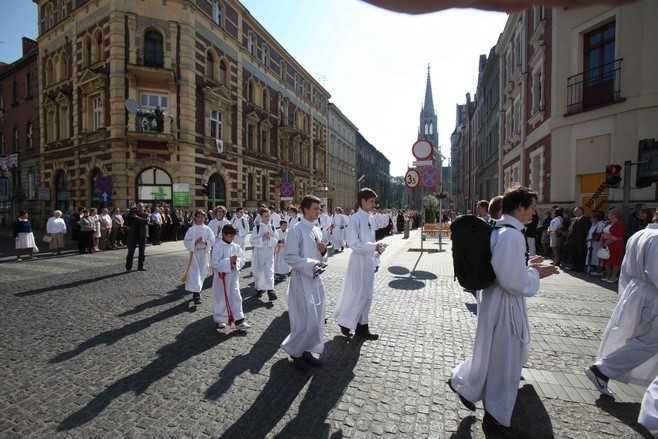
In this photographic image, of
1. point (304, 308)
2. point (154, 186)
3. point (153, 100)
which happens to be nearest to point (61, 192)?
point (154, 186)

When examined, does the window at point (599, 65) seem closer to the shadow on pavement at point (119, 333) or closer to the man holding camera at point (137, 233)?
the shadow on pavement at point (119, 333)

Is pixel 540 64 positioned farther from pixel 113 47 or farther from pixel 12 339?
pixel 113 47

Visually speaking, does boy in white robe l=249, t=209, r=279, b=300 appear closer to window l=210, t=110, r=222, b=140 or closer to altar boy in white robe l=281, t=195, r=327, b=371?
altar boy in white robe l=281, t=195, r=327, b=371

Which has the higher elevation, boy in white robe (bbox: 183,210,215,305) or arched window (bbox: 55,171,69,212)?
arched window (bbox: 55,171,69,212)

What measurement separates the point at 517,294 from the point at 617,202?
1161 cm

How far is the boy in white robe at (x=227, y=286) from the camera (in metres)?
5.66

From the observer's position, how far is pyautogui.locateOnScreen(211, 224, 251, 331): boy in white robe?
566 cm

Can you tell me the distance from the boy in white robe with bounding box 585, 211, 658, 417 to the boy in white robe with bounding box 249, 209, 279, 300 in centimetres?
567

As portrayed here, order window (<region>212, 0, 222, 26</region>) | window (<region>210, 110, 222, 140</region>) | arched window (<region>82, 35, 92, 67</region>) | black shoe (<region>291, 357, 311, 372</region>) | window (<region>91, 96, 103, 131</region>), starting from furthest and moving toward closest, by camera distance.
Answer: window (<region>210, 110, 222, 140</region>)
window (<region>212, 0, 222, 26</region>)
arched window (<region>82, 35, 92, 67</region>)
window (<region>91, 96, 103, 131</region>)
black shoe (<region>291, 357, 311, 372</region>)

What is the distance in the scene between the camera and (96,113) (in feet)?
72.6

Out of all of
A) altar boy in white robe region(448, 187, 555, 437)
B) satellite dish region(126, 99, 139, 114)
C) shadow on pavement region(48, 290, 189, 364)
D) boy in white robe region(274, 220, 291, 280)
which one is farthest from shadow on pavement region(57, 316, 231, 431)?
satellite dish region(126, 99, 139, 114)

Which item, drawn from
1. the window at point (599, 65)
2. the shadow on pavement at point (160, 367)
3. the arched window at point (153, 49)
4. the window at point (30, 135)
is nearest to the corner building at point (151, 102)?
the arched window at point (153, 49)

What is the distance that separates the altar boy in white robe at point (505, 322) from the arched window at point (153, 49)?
884 inches

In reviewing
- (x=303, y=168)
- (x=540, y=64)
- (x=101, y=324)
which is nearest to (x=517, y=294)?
(x=101, y=324)
